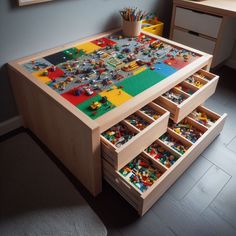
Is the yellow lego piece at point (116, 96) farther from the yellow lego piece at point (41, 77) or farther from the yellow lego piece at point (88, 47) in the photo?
the yellow lego piece at point (88, 47)

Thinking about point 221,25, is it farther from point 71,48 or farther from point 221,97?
point 71,48

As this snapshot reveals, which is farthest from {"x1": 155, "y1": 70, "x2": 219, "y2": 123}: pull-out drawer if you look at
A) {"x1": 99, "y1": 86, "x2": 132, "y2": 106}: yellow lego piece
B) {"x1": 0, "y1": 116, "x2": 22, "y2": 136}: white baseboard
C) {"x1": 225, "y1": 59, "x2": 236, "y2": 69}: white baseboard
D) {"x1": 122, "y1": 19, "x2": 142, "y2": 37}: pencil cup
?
{"x1": 225, "y1": 59, "x2": 236, "y2": 69}: white baseboard

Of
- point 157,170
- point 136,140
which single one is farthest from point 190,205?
point 136,140

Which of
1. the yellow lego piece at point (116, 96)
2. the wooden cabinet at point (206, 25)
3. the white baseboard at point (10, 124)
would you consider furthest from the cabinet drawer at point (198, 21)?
the white baseboard at point (10, 124)

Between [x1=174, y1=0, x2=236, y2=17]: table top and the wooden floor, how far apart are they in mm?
967

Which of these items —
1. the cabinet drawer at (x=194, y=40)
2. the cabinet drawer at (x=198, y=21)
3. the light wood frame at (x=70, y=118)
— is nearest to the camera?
the light wood frame at (x=70, y=118)

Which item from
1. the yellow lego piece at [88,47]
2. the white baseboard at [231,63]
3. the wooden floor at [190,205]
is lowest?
the wooden floor at [190,205]

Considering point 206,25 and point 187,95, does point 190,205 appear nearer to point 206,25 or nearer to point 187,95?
point 187,95

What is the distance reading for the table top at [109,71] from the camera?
3.81ft

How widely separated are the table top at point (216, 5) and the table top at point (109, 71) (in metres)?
0.48

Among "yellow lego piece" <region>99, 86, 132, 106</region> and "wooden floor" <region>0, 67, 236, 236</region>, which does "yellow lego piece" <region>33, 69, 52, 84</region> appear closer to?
"yellow lego piece" <region>99, 86, 132, 106</region>

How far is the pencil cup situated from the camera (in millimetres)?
1665

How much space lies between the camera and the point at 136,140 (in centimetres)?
112

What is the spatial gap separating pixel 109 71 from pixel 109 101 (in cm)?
27
